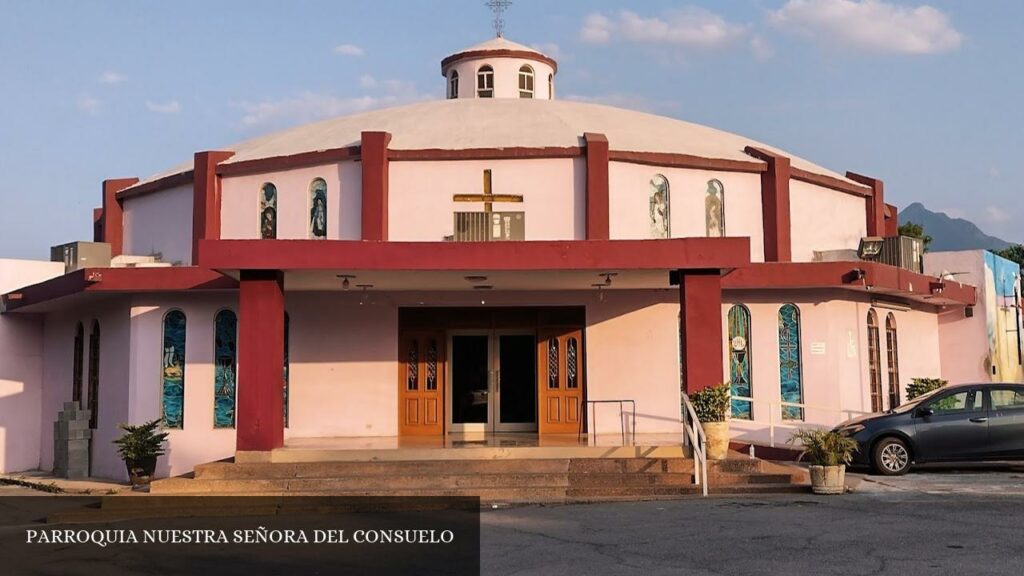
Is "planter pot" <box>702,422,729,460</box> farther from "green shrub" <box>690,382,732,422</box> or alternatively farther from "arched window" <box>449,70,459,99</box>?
"arched window" <box>449,70,459,99</box>

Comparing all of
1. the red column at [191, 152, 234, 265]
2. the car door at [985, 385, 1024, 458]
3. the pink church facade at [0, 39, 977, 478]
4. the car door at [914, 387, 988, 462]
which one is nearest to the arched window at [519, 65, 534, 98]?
the pink church facade at [0, 39, 977, 478]

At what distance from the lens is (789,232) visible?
20.6m

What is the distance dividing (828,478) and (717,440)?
2.01m

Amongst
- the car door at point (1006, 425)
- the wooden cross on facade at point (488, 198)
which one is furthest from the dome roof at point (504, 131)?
the car door at point (1006, 425)

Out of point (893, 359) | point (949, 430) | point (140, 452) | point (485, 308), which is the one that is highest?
point (485, 308)

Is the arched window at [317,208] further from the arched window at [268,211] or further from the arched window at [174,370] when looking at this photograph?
the arched window at [174,370]

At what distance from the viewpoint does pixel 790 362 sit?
63.8 feet

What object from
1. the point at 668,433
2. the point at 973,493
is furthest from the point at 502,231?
the point at 973,493

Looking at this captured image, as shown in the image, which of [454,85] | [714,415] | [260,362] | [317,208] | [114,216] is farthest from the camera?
[454,85]

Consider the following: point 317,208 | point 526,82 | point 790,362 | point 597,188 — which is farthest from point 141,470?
point 526,82

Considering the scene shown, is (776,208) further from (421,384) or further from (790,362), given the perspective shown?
(421,384)

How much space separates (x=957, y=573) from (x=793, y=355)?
37.7 feet

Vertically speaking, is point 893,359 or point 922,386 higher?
point 893,359

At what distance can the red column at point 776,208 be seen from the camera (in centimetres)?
2036
